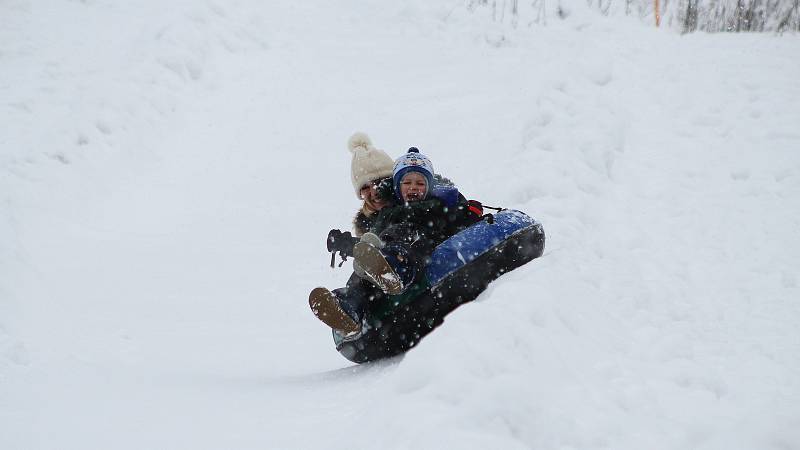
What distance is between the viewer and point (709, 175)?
489cm

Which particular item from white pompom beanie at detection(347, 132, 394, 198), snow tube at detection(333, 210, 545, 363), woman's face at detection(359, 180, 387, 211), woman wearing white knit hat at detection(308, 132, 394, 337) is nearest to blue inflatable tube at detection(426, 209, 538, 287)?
snow tube at detection(333, 210, 545, 363)

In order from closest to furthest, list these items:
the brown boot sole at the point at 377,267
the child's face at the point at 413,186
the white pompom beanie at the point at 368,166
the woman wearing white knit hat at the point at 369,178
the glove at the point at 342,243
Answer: the brown boot sole at the point at 377,267 < the glove at the point at 342,243 < the child's face at the point at 413,186 < the woman wearing white knit hat at the point at 369,178 < the white pompom beanie at the point at 368,166

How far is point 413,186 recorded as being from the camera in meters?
3.62

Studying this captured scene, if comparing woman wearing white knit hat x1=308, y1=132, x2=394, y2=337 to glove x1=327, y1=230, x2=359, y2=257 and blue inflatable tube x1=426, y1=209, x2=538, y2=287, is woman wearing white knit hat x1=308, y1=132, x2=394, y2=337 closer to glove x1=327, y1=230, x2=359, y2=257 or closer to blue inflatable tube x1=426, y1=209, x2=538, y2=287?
glove x1=327, y1=230, x2=359, y2=257

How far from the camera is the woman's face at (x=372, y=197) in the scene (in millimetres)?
3919

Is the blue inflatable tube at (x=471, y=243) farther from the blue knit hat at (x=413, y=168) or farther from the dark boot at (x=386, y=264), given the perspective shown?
the blue knit hat at (x=413, y=168)

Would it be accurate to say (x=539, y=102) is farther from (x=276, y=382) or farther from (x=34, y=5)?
(x=34, y=5)

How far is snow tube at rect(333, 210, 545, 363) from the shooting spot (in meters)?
3.23

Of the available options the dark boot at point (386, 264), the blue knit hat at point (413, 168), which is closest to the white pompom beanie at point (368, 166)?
the blue knit hat at point (413, 168)

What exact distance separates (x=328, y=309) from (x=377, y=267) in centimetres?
35

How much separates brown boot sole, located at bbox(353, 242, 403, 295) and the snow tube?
0.29 meters

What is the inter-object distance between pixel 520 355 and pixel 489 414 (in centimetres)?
42

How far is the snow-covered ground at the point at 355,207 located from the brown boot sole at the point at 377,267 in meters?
0.49

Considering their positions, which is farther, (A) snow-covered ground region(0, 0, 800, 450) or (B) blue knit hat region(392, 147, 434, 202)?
(B) blue knit hat region(392, 147, 434, 202)
